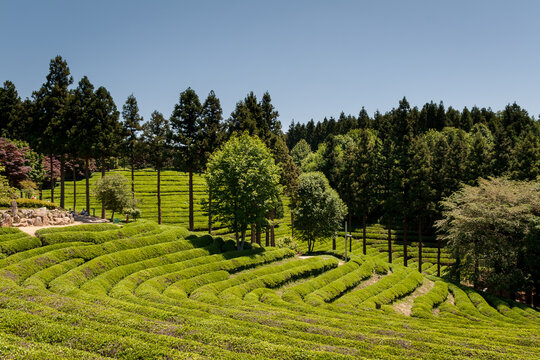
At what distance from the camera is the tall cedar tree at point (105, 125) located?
4903cm

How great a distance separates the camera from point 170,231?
113ft

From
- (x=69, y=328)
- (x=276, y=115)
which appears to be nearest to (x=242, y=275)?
(x=69, y=328)

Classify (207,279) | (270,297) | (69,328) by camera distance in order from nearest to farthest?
(69,328) < (270,297) < (207,279)

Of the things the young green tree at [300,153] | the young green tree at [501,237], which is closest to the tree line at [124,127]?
the young green tree at [501,237]

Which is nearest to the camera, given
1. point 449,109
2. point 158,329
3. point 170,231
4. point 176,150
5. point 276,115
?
point 158,329

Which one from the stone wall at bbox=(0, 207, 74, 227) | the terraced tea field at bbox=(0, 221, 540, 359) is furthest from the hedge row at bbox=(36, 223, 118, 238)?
the stone wall at bbox=(0, 207, 74, 227)

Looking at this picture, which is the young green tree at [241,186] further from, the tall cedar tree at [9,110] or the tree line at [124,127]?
the tall cedar tree at [9,110]

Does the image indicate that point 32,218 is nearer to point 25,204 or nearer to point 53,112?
point 25,204

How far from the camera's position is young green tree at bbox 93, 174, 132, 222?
163 feet

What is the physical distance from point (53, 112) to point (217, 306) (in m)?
44.0

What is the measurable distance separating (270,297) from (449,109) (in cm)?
12017

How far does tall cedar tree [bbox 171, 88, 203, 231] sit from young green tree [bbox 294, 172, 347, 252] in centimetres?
1377

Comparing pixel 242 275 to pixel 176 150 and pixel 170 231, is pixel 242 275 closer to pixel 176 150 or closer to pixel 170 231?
pixel 170 231

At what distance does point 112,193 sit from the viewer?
49.7m
